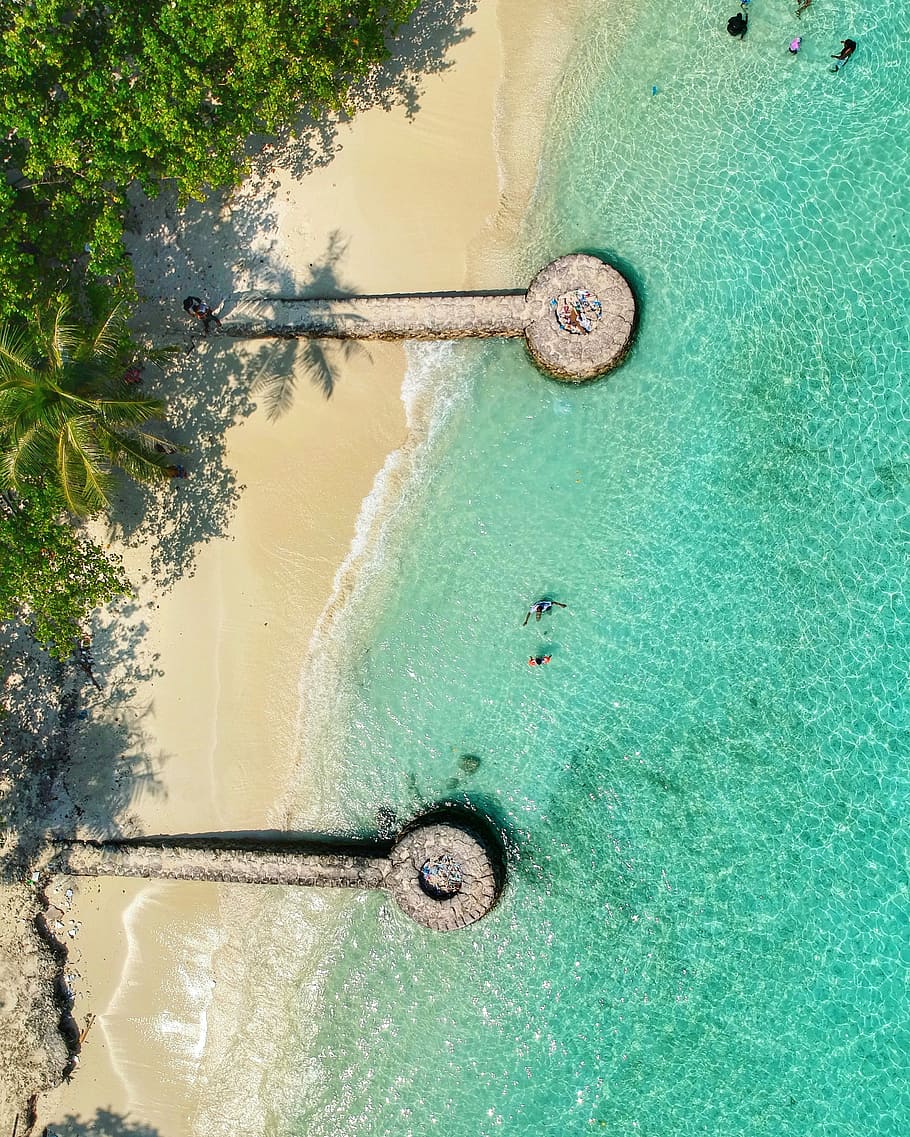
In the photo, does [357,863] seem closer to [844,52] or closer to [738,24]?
[738,24]

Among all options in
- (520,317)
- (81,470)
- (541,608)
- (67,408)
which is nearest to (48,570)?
(81,470)

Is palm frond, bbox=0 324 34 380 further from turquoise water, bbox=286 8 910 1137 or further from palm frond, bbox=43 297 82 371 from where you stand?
turquoise water, bbox=286 8 910 1137

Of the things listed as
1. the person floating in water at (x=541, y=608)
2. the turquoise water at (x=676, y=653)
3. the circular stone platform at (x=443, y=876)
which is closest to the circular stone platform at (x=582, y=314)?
the turquoise water at (x=676, y=653)

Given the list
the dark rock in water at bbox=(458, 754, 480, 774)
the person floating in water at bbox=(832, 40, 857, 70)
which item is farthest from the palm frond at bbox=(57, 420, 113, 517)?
the person floating in water at bbox=(832, 40, 857, 70)

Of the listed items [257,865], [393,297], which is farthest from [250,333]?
[257,865]

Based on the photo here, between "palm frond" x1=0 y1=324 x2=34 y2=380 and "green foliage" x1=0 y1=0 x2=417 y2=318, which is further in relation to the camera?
"green foliage" x1=0 y1=0 x2=417 y2=318

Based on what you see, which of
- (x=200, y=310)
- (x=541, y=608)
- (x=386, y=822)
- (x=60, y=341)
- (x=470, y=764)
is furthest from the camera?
(x=200, y=310)

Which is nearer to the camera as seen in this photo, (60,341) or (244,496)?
Answer: (60,341)
